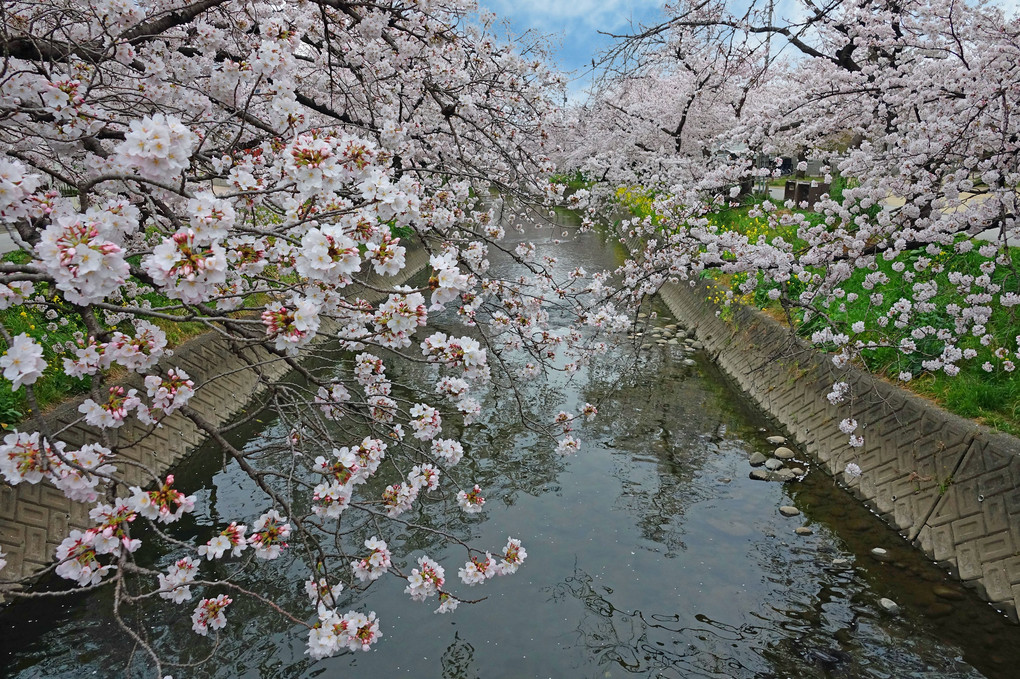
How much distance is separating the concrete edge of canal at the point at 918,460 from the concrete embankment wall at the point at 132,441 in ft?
19.7

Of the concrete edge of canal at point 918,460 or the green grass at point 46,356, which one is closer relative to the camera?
the concrete edge of canal at point 918,460

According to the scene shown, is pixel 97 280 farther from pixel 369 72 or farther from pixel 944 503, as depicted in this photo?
pixel 944 503

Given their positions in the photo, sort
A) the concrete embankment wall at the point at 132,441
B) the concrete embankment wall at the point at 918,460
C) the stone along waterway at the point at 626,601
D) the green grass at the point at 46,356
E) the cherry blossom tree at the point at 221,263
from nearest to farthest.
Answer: the cherry blossom tree at the point at 221,263
the stone along waterway at the point at 626,601
the concrete embankment wall at the point at 918,460
the concrete embankment wall at the point at 132,441
the green grass at the point at 46,356

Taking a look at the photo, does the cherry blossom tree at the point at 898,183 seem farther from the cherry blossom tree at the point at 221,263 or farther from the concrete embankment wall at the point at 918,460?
the cherry blossom tree at the point at 221,263

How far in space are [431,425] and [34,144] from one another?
3.77 m

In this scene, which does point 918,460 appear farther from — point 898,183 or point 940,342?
point 898,183

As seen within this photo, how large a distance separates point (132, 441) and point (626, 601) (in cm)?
586

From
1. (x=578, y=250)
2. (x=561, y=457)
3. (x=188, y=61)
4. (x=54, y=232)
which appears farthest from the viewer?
(x=578, y=250)

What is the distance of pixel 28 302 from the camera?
3.16 meters

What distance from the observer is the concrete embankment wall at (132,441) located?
5.47m

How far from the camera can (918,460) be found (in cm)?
626

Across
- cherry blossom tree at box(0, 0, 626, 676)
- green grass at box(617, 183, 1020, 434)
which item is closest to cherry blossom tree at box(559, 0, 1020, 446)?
green grass at box(617, 183, 1020, 434)

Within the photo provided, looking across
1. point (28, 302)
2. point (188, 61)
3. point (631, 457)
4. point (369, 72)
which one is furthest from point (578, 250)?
point (28, 302)

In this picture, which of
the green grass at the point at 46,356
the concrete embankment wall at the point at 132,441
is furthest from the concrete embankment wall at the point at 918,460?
the green grass at the point at 46,356
